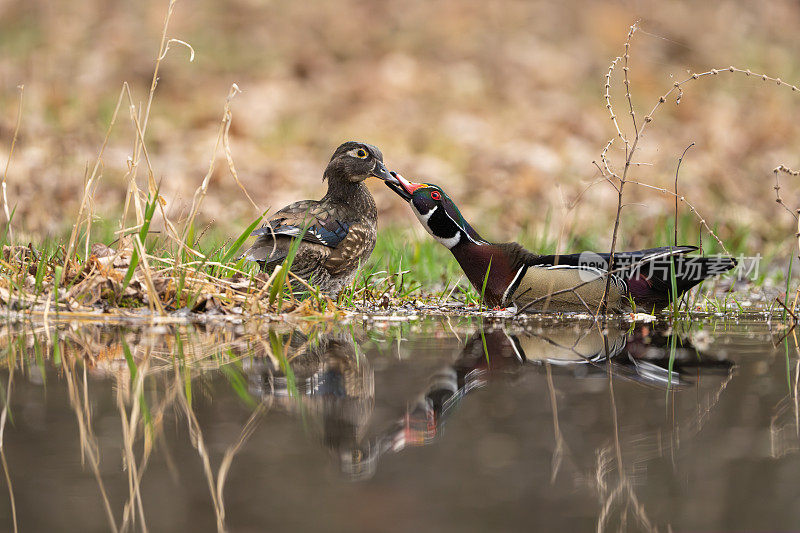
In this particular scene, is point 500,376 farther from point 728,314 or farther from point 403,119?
point 403,119

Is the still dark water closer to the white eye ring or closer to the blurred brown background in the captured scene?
the white eye ring

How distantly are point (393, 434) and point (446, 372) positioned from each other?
912 mm

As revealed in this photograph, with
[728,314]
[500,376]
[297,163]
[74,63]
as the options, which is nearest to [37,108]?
[74,63]

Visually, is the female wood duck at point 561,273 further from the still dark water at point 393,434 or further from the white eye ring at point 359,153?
the still dark water at point 393,434

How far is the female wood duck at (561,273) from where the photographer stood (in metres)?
4.89

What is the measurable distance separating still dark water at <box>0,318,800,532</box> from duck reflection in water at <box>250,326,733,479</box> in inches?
0.5

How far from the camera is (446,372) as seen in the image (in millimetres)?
3396

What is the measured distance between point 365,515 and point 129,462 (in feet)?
2.16

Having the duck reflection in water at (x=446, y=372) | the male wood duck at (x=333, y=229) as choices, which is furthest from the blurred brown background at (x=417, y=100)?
A: the duck reflection in water at (x=446, y=372)

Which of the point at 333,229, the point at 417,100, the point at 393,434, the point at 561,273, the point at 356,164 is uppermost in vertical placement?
the point at 417,100

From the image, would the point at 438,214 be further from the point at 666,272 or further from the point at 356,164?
the point at 666,272

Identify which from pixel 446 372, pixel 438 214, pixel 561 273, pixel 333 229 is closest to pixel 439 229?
pixel 438 214

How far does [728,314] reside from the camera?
17.4 ft

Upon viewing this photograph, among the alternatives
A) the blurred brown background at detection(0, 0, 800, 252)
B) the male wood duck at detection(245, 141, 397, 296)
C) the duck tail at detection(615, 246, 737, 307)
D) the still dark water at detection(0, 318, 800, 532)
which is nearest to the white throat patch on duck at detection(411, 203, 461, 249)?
the male wood duck at detection(245, 141, 397, 296)
